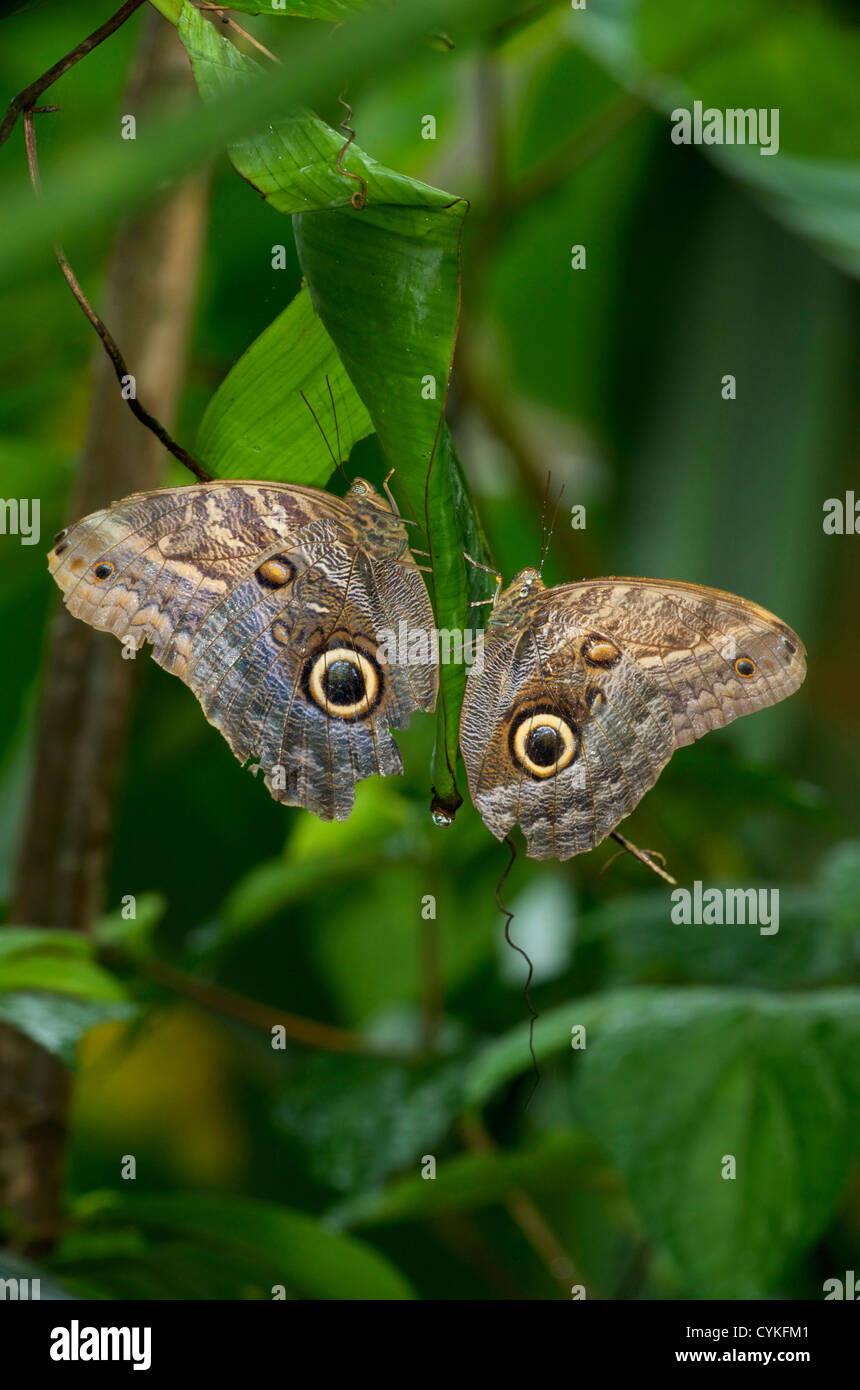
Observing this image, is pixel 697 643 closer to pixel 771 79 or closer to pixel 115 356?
pixel 115 356

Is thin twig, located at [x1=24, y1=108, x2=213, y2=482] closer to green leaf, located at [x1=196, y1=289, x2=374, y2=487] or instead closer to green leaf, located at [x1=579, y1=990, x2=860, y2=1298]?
green leaf, located at [x1=196, y1=289, x2=374, y2=487]

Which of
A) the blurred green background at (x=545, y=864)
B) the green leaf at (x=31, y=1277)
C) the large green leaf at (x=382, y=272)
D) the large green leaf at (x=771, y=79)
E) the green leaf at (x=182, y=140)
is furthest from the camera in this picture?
the large green leaf at (x=771, y=79)

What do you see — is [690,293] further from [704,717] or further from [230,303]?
[704,717]

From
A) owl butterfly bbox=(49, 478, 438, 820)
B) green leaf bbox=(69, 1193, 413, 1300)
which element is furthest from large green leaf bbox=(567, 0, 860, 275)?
green leaf bbox=(69, 1193, 413, 1300)

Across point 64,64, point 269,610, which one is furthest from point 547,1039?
point 64,64

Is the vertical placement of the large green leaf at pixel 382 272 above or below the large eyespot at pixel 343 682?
above

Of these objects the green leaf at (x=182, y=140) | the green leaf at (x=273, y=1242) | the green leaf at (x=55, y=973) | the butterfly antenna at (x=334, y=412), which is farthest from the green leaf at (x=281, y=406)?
the green leaf at (x=273, y=1242)

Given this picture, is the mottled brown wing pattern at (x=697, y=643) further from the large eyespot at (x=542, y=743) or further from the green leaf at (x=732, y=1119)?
the green leaf at (x=732, y=1119)

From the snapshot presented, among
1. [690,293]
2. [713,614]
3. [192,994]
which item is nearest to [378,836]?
[192,994]

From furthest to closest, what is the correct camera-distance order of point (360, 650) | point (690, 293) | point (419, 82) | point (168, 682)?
point (690, 293) → point (419, 82) → point (168, 682) → point (360, 650)
